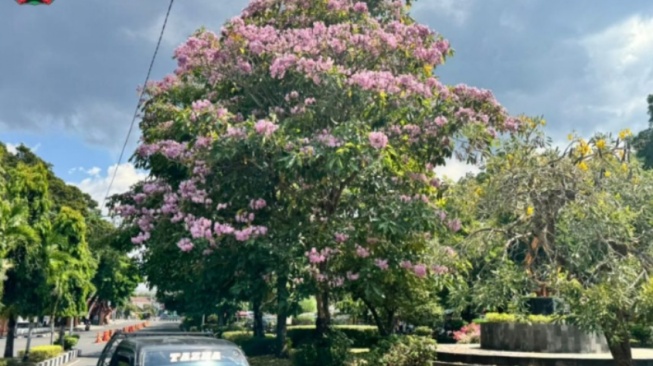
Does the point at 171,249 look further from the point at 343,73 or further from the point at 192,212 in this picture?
the point at 343,73

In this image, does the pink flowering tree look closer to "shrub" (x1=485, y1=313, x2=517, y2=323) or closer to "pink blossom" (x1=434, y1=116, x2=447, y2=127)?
"pink blossom" (x1=434, y1=116, x2=447, y2=127)

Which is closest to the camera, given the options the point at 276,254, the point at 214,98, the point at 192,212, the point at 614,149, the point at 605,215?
the point at 605,215

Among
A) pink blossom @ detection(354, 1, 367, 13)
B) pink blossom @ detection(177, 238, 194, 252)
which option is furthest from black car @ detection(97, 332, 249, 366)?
pink blossom @ detection(354, 1, 367, 13)

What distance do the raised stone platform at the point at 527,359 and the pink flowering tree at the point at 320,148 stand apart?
2828mm

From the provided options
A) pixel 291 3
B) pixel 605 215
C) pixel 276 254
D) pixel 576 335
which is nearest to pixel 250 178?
pixel 276 254

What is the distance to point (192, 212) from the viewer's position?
14289 mm

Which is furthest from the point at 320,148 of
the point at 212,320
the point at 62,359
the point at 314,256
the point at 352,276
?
the point at 212,320

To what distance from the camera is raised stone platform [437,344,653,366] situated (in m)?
15.1

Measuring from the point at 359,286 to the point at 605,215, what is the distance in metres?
5.99

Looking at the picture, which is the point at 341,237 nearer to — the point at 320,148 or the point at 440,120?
the point at 320,148

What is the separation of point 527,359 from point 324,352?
5279 mm

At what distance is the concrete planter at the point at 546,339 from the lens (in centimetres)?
1684

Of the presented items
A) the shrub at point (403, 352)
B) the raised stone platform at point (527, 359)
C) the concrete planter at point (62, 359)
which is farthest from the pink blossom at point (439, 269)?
the concrete planter at point (62, 359)

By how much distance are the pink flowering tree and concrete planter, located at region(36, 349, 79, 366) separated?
12.7 m
